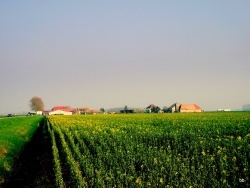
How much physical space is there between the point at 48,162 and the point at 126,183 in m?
8.32

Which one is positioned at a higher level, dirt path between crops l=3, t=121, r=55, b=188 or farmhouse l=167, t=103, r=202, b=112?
farmhouse l=167, t=103, r=202, b=112

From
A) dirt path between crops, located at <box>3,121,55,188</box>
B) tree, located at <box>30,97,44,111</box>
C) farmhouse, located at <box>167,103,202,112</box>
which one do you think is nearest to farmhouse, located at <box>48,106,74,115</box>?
tree, located at <box>30,97,44,111</box>

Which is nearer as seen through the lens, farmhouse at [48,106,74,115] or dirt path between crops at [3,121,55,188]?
dirt path between crops at [3,121,55,188]

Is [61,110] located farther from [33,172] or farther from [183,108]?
[33,172]

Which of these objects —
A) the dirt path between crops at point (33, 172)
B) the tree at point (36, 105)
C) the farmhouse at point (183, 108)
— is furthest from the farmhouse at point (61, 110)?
the dirt path between crops at point (33, 172)

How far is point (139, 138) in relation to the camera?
1812cm

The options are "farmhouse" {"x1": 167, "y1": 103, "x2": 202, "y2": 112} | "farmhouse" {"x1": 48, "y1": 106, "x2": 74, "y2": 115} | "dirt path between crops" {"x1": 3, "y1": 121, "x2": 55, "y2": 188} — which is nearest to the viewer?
"dirt path between crops" {"x1": 3, "y1": 121, "x2": 55, "y2": 188}

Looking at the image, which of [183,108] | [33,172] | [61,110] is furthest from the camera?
[61,110]

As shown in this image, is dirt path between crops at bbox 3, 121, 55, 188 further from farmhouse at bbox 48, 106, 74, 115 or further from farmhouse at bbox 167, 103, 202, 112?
farmhouse at bbox 48, 106, 74, 115

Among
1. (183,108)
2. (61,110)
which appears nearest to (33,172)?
(183,108)

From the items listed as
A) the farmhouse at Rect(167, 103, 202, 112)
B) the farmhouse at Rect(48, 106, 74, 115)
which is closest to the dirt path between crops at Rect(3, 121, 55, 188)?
the farmhouse at Rect(167, 103, 202, 112)

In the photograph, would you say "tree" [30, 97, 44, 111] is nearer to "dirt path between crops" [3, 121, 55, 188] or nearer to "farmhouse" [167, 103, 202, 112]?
"farmhouse" [167, 103, 202, 112]

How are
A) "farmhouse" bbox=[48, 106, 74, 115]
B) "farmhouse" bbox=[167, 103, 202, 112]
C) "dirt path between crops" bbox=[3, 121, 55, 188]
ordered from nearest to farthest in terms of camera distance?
"dirt path between crops" bbox=[3, 121, 55, 188] < "farmhouse" bbox=[167, 103, 202, 112] < "farmhouse" bbox=[48, 106, 74, 115]

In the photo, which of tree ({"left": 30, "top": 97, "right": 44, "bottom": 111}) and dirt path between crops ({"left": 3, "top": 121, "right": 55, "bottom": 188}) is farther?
tree ({"left": 30, "top": 97, "right": 44, "bottom": 111})
